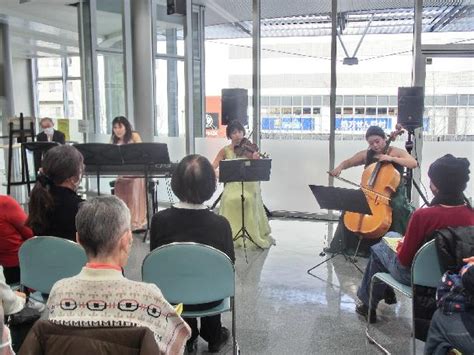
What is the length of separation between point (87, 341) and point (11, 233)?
165 cm

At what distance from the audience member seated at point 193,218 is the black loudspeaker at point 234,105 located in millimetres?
3237

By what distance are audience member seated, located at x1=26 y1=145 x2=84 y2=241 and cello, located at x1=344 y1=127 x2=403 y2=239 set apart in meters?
2.40

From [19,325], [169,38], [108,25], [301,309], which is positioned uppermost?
[108,25]

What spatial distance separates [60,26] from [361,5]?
633 centimetres

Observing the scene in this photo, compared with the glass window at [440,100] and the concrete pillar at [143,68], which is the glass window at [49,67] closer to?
the concrete pillar at [143,68]

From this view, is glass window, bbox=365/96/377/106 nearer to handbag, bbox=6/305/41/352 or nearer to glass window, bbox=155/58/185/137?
glass window, bbox=155/58/185/137

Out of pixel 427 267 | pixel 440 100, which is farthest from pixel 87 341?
pixel 440 100

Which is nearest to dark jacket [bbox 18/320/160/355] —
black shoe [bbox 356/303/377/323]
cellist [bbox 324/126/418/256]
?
black shoe [bbox 356/303/377/323]

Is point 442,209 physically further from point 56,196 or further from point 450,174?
point 56,196

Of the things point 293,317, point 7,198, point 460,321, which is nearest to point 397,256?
point 460,321

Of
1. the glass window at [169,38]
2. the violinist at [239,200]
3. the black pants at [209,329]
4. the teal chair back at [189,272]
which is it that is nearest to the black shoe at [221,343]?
the black pants at [209,329]

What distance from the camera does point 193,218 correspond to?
2.44 metres

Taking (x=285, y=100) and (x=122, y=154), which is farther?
(x=285, y=100)

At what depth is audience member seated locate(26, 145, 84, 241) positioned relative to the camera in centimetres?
253
